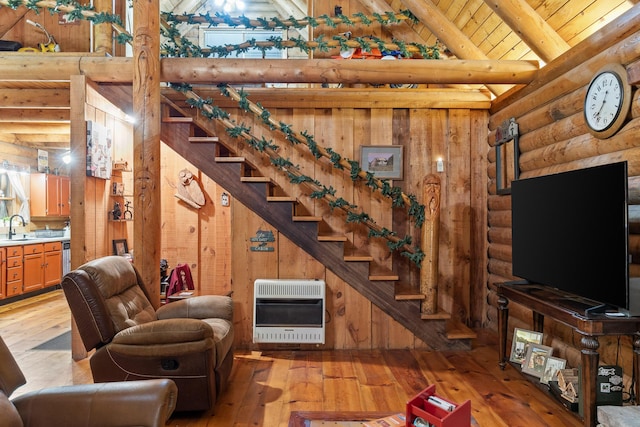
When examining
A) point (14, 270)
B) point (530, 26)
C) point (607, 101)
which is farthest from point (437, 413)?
point (14, 270)

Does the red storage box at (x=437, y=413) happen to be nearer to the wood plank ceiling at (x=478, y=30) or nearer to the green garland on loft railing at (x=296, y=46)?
the wood plank ceiling at (x=478, y=30)

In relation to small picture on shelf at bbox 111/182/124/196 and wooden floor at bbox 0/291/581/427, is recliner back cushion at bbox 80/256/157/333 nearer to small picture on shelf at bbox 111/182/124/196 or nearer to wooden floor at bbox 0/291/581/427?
wooden floor at bbox 0/291/581/427

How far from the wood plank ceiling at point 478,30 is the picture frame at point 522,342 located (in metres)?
2.24

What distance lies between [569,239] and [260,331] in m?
2.62

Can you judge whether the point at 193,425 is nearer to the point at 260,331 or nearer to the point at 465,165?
the point at 260,331

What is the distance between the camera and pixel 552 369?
2.99 meters

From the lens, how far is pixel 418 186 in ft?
15.5

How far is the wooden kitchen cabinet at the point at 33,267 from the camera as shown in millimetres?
5953

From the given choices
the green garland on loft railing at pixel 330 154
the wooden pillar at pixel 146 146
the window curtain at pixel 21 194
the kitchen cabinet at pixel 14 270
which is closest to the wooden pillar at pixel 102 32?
the wooden pillar at pixel 146 146

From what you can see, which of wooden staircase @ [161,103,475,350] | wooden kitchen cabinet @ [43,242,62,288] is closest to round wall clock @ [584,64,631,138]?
wooden staircase @ [161,103,475,350]

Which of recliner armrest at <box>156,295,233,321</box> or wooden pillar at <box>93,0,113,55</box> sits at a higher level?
wooden pillar at <box>93,0,113,55</box>

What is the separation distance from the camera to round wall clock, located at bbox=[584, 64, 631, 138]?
2.51 m

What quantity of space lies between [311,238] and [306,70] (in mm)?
1514

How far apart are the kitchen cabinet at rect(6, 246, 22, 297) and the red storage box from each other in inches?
238
